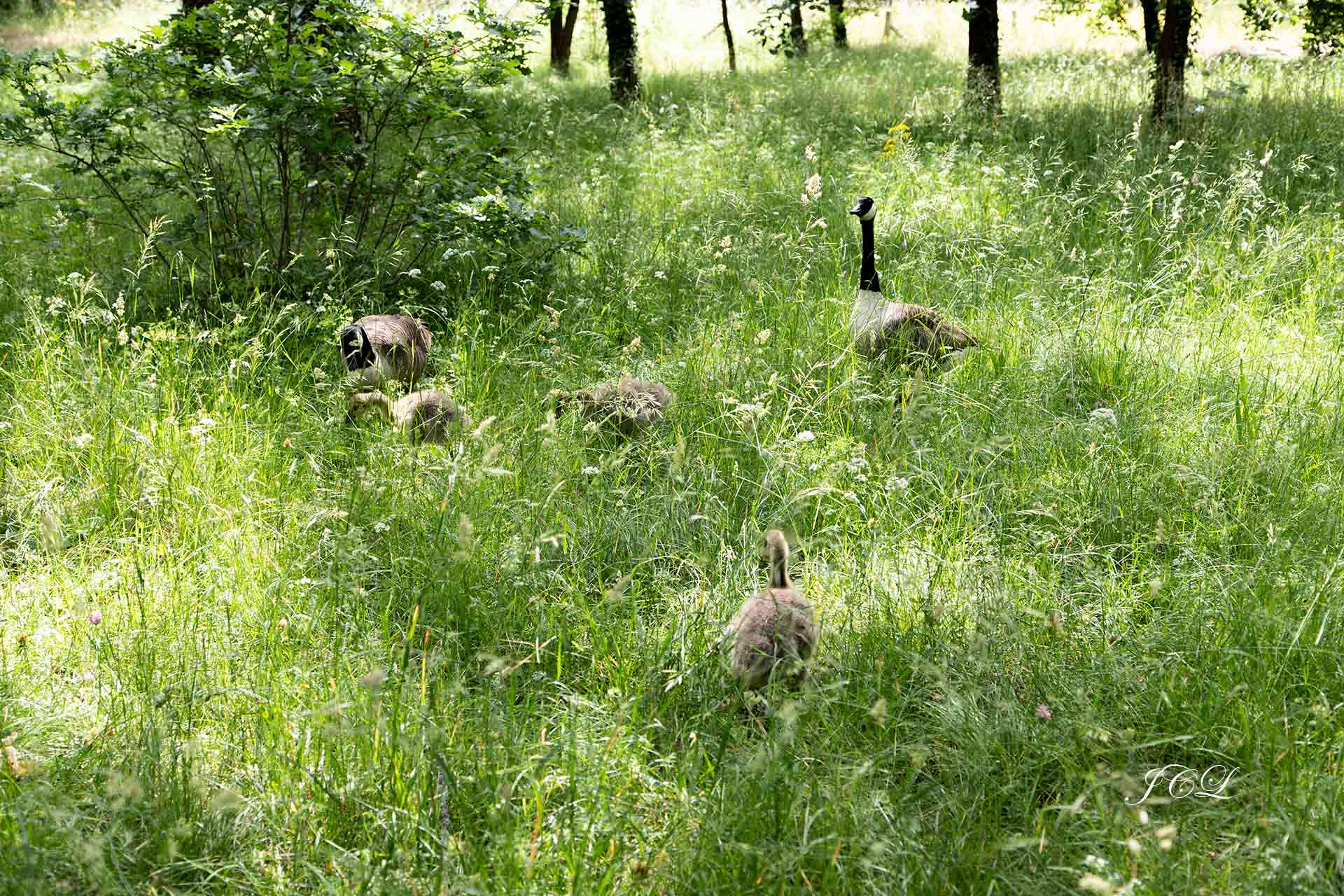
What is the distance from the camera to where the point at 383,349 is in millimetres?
5145

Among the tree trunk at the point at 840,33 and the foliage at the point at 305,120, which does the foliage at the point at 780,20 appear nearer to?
the tree trunk at the point at 840,33

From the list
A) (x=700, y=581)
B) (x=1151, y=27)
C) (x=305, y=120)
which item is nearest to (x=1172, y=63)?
(x=305, y=120)

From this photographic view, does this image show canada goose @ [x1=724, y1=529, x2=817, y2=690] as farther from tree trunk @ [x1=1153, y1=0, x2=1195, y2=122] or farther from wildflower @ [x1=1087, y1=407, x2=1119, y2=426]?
tree trunk @ [x1=1153, y1=0, x2=1195, y2=122]

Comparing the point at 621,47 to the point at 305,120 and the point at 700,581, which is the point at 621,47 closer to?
the point at 305,120

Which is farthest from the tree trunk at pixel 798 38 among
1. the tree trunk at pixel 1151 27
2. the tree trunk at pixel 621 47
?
the tree trunk at pixel 1151 27

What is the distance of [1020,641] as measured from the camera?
9.82 ft

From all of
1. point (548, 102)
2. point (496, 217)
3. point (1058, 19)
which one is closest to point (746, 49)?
point (548, 102)

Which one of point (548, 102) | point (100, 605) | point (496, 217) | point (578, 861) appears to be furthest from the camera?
point (548, 102)

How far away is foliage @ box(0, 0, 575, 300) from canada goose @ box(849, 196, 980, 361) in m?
2.29

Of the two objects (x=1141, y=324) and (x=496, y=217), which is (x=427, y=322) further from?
(x=1141, y=324)

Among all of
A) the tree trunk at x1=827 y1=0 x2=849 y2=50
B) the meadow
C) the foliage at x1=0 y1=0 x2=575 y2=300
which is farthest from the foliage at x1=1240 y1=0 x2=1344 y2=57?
the tree trunk at x1=827 y1=0 x2=849 y2=50

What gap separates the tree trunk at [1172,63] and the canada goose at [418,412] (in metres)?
8.05

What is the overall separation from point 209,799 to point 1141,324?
4802mm

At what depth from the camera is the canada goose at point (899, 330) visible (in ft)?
16.5
